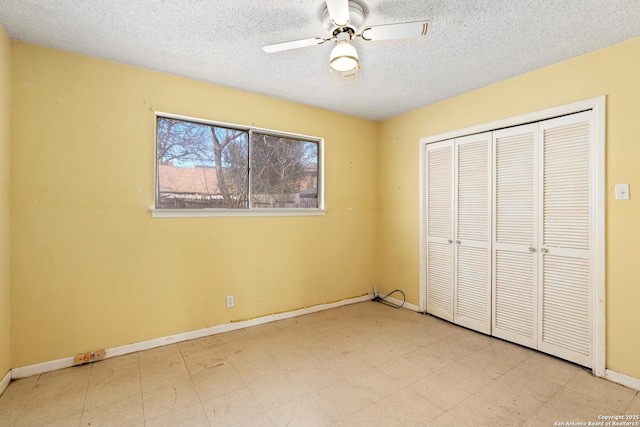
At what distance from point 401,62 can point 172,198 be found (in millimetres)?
2339

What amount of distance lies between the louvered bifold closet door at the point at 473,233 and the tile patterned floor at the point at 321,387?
0.37m

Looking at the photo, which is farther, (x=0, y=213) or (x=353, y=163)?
(x=353, y=163)

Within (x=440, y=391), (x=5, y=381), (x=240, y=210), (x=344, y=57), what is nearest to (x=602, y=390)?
(x=440, y=391)

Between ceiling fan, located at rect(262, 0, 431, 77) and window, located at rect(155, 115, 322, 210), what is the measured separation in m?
1.34

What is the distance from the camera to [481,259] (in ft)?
9.85

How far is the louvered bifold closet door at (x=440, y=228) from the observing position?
3.29 m

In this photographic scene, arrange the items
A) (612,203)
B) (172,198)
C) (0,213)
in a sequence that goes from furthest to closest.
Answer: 1. (172,198)
2. (612,203)
3. (0,213)

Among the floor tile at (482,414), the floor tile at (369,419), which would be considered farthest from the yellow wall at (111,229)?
the floor tile at (482,414)

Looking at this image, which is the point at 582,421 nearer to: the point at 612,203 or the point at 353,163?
the point at 612,203

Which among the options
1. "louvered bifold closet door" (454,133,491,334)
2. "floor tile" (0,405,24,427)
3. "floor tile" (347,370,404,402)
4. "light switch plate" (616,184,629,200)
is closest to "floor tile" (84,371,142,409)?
"floor tile" (0,405,24,427)

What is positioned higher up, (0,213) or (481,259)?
(0,213)

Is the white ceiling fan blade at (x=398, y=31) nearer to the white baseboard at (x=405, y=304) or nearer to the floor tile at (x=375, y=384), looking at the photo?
the floor tile at (x=375, y=384)

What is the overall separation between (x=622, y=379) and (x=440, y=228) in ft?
5.94

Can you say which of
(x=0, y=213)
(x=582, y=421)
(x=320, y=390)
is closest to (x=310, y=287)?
(x=320, y=390)
